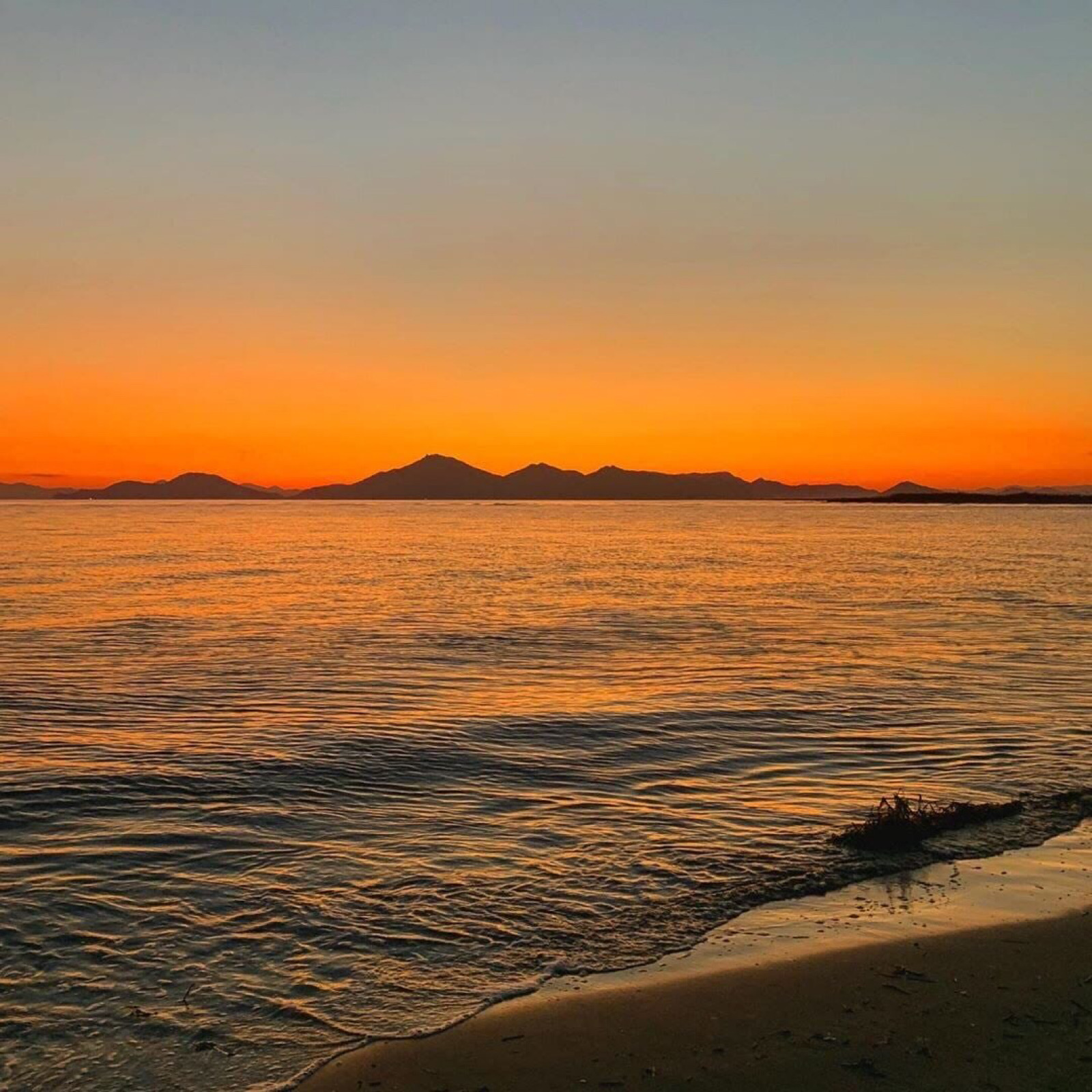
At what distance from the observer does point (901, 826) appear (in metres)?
12.4

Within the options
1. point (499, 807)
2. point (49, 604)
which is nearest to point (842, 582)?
point (49, 604)

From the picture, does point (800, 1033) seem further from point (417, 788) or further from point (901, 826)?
point (417, 788)

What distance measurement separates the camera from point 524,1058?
24.0 feet

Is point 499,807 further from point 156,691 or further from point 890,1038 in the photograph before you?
point 156,691

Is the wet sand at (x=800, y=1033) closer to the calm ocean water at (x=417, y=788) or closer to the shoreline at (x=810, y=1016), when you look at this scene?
the shoreline at (x=810, y=1016)

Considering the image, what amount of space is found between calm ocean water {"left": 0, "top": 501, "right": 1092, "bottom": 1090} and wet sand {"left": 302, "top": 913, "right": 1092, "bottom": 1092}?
2.09 ft

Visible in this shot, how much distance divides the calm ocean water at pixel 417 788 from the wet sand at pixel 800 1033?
2.09 feet

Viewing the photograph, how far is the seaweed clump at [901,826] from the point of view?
12297 millimetres

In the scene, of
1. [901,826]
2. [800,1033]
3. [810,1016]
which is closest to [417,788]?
[901,826]

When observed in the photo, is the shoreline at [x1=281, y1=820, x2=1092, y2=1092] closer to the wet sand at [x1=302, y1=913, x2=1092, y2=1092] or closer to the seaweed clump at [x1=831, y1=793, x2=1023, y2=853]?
the wet sand at [x1=302, y1=913, x2=1092, y2=1092]

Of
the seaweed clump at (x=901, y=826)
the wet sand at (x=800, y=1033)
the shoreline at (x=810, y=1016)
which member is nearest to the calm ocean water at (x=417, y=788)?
the seaweed clump at (x=901, y=826)

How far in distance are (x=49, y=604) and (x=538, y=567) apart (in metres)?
36.7

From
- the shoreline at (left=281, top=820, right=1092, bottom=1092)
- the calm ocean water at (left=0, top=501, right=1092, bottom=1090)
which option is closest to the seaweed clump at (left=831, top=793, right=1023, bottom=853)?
the calm ocean water at (left=0, top=501, right=1092, bottom=1090)

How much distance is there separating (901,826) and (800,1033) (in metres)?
5.38
